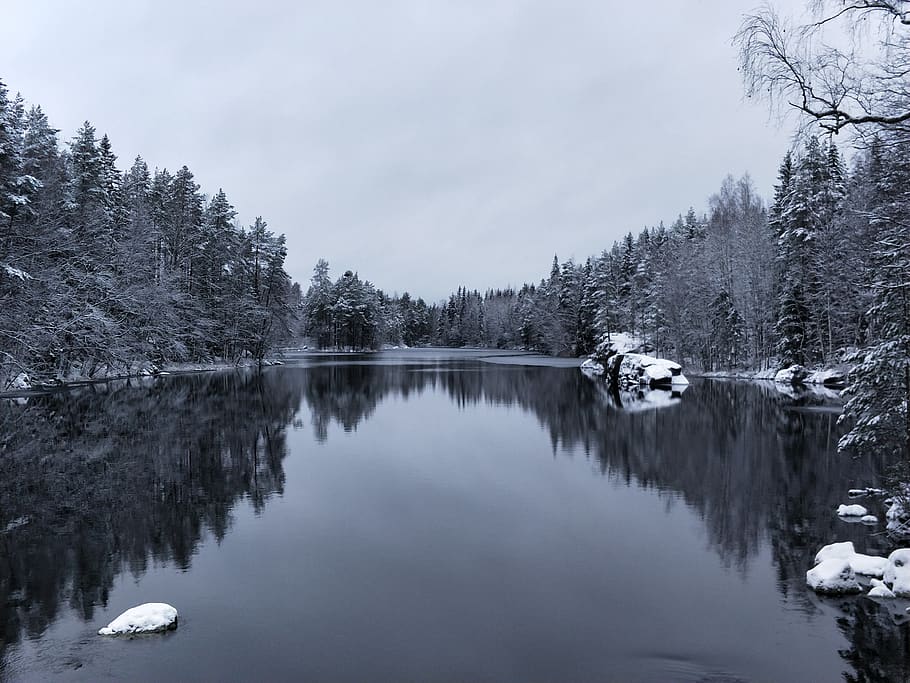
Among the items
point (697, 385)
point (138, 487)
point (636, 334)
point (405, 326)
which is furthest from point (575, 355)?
point (138, 487)

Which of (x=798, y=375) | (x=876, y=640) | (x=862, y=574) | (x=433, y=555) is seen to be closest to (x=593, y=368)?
(x=798, y=375)

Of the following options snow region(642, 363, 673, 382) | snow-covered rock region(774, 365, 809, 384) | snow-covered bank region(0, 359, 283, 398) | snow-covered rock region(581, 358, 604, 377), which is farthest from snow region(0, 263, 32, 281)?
snow-covered rock region(581, 358, 604, 377)

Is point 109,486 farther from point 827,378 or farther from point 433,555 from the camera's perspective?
point 827,378

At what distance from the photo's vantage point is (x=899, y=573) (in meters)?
7.78

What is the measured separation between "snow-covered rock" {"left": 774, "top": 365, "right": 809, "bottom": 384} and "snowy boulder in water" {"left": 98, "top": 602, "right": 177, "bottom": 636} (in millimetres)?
43365

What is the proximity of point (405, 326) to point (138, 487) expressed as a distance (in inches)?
5364

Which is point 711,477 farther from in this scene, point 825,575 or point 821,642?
point 821,642

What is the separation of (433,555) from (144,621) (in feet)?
13.9

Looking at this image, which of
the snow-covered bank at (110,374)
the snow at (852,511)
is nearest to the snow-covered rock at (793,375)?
the snow at (852,511)

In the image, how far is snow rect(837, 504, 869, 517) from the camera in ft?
36.8

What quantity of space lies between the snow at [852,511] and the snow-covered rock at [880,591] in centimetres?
387

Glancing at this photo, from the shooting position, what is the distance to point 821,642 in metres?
6.63

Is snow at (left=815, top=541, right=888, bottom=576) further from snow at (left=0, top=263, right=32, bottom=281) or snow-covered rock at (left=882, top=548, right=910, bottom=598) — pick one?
snow at (left=0, top=263, right=32, bottom=281)

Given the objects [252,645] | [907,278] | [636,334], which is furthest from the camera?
[636,334]
